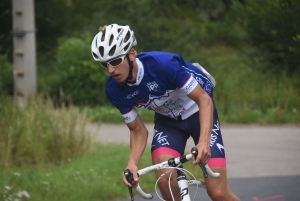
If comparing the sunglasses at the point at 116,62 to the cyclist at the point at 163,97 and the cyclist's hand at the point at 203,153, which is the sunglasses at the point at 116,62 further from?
the cyclist's hand at the point at 203,153

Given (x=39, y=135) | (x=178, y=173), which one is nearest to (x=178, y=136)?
(x=178, y=173)

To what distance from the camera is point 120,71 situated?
202 inches

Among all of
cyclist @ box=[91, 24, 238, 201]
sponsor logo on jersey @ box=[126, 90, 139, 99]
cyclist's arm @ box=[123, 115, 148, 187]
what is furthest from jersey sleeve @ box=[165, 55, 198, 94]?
cyclist's arm @ box=[123, 115, 148, 187]

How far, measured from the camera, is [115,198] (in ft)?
26.8

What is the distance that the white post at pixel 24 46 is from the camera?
474 inches

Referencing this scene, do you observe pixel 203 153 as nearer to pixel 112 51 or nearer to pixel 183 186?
pixel 183 186

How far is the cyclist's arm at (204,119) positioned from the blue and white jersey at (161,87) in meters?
0.06

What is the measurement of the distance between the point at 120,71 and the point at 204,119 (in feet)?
2.26

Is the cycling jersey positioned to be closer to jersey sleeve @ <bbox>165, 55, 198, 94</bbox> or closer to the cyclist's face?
jersey sleeve @ <bbox>165, 55, 198, 94</bbox>

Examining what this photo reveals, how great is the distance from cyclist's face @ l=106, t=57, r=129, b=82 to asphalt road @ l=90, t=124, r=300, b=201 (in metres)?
3.17

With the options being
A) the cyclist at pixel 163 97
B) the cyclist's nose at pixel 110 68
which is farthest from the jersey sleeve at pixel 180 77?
the cyclist's nose at pixel 110 68

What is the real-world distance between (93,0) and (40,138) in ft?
54.4

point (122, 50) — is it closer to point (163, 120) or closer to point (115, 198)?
point (163, 120)

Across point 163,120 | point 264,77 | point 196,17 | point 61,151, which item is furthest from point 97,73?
point 196,17
